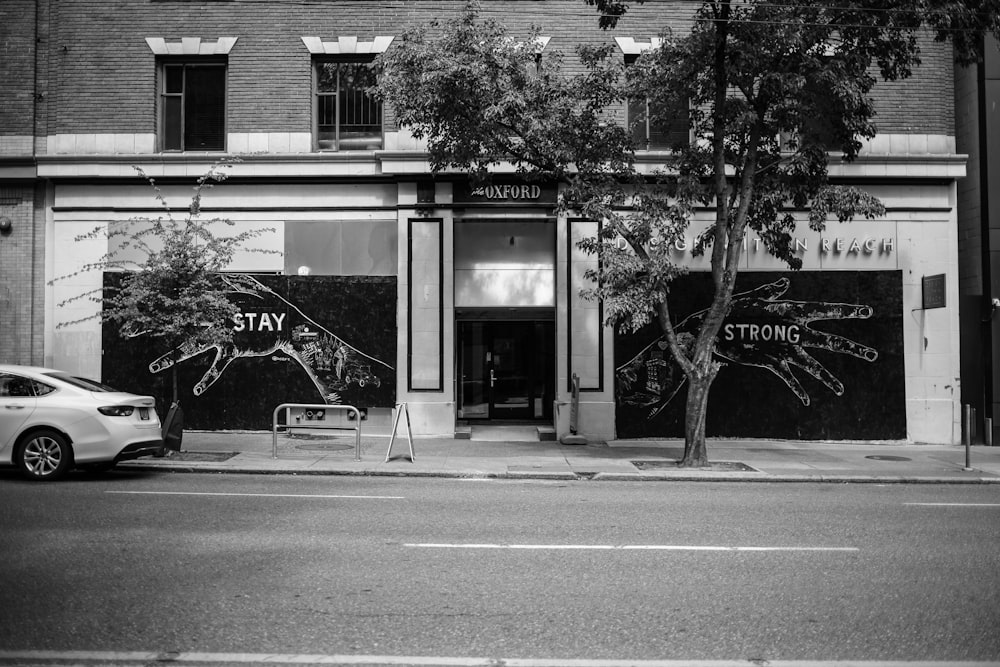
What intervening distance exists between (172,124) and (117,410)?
30.5 feet

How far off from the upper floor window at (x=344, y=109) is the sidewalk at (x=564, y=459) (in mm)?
6626

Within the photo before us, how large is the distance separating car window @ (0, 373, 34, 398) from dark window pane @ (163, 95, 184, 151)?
8.39m

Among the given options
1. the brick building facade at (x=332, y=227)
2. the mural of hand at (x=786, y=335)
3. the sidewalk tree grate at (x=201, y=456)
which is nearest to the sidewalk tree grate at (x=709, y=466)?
the brick building facade at (x=332, y=227)

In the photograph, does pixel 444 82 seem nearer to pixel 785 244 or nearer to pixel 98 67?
pixel 785 244

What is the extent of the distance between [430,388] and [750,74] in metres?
8.97

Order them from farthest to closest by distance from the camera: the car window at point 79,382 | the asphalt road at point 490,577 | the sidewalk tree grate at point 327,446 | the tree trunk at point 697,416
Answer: the sidewalk tree grate at point 327,446 → the tree trunk at point 697,416 → the car window at point 79,382 → the asphalt road at point 490,577

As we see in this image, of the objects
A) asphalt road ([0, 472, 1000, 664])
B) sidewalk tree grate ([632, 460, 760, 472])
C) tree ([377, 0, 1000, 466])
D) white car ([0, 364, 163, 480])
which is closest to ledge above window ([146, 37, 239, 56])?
tree ([377, 0, 1000, 466])

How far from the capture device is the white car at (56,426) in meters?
11.0

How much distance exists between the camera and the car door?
36.0ft

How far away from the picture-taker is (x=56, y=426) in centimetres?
1095

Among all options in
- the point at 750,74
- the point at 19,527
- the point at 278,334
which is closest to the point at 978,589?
the point at 19,527

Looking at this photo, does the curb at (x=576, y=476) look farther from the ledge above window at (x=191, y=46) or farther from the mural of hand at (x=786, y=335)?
the ledge above window at (x=191, y=46)

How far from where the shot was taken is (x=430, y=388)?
17.5 meters

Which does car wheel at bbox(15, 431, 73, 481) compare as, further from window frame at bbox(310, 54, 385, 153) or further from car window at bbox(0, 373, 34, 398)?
window frame at bbox(310, 54, 385, 153)
